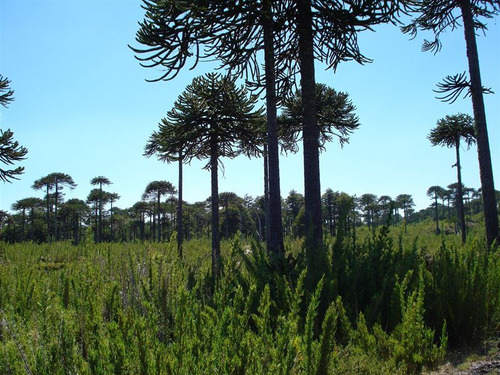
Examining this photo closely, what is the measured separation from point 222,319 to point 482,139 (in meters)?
10.4

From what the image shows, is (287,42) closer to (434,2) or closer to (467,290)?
(434,2)

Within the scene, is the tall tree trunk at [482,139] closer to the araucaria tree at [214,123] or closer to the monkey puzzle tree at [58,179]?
the araucaria tree at [214,123]

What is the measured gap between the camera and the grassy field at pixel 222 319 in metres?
1.65

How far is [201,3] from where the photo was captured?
6629 millimetres

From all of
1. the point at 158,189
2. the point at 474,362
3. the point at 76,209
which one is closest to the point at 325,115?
the point at 474,362

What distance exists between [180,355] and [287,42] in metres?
8.14

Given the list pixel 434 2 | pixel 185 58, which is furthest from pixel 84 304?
pixel 434 2

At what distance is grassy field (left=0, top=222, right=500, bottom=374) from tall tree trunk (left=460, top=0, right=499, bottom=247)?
619cm

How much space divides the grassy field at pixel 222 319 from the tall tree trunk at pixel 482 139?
6194 mm

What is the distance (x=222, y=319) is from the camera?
5.92 feet

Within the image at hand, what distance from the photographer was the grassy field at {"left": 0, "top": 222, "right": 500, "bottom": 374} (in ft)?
5.41

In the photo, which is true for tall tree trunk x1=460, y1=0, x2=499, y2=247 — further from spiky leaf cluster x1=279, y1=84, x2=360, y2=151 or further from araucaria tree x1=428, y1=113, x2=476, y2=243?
araucaria tree x1=428, y1=113, x2=476, y2=243

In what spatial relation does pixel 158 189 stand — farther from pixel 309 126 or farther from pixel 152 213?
pixel 309 126

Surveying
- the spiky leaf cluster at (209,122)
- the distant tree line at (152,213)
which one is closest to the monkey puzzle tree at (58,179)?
the distant tree line at (152,213)
